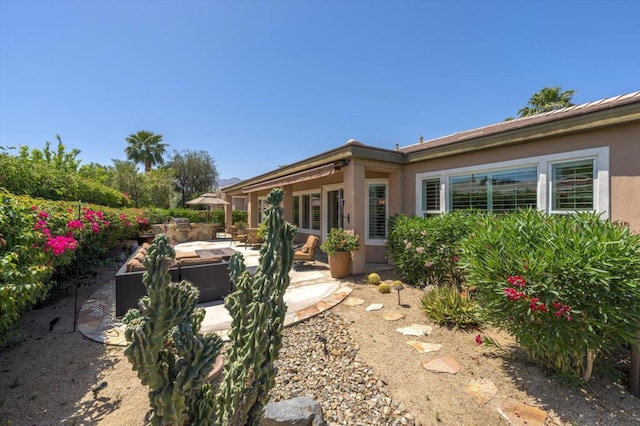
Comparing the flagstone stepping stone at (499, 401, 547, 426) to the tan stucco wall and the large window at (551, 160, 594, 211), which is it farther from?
the large window at (551, 160, 594, 211)

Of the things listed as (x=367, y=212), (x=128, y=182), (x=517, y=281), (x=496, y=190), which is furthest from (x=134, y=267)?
(x=128, y=182)

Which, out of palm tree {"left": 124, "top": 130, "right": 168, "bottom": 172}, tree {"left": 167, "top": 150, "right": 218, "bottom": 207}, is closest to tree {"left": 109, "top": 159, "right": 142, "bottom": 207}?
tree {"left": 167, "top": 150, "right": 218, "bottom": 207}

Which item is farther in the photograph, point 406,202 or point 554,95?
point 554,95

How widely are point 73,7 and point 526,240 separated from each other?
12.9m

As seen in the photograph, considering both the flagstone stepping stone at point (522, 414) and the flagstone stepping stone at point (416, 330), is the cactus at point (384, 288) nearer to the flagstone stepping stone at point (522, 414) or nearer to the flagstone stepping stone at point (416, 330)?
the flagstone stepping stone at point (416, 330)

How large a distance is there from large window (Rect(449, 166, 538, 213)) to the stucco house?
0.03 metres

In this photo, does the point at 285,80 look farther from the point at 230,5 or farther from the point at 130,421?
the point at 130,421

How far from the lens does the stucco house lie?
548 centimetres

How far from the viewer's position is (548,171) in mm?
6582

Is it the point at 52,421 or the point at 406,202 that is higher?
the point at 406,202

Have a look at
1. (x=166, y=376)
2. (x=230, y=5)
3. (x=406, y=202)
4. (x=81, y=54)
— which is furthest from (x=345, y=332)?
(x=81, y=54)

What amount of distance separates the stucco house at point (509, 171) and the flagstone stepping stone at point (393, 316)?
120 inches

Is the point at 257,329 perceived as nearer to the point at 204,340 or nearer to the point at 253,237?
the point at 204,340

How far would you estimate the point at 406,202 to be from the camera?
10.2 m
